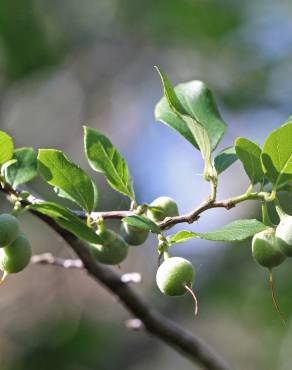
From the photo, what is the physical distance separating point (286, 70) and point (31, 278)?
1974mm

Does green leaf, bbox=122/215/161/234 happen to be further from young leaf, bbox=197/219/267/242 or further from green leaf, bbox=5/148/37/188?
green leaf, bbox=5/148/37/188

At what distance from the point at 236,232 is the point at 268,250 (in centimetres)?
4

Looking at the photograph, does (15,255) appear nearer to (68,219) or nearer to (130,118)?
(68,219)

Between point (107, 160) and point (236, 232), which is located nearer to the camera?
point (236, 232)

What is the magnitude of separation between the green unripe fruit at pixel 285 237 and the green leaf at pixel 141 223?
0.14 metres

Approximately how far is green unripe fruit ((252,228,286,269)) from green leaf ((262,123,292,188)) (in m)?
0.07

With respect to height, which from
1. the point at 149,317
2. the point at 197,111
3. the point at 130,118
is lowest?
the point at 130,118

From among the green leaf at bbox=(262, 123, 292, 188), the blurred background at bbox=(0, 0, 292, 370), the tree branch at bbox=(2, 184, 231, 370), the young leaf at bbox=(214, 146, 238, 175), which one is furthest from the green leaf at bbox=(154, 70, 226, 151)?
the blurred background at bbox=(0, 0, 292, 370)

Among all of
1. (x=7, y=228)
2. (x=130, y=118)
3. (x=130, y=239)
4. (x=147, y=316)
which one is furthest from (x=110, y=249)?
(x=130, y=118)

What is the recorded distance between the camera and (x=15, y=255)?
87cm

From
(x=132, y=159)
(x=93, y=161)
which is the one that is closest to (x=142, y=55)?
(x=132, y=159)

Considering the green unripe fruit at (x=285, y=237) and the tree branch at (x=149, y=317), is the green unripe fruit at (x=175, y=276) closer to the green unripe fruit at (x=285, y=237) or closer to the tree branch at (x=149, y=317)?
Answer: the green unripe fruit at (x=285, y=237)

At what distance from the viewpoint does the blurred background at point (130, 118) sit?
12.4 ft

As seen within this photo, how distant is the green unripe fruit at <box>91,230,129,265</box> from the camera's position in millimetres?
926
